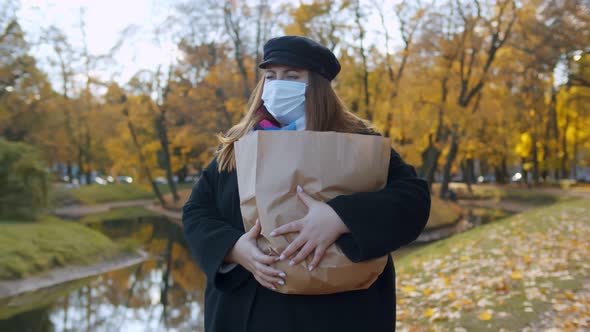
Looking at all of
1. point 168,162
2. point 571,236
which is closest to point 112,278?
point 571,236

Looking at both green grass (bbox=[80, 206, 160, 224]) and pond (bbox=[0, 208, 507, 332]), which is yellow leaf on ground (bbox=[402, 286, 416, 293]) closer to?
pond (bbox=[0, 208, 507, 332])

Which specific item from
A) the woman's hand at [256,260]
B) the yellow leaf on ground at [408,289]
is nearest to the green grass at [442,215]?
the yellow leaf on ground at [408,289]

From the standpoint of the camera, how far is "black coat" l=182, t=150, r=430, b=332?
153cm

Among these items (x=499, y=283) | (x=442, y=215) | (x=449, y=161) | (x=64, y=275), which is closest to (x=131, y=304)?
(x=64, y=275)

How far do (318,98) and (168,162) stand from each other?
2788 centimetres

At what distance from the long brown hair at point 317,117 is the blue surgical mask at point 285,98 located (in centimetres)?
3

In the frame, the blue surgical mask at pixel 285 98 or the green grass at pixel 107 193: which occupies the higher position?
the blue surgical mask at pixel 285 98

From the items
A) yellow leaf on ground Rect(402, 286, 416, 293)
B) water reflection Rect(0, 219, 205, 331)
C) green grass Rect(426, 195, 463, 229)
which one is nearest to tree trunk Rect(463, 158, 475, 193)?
green grass Rect(426, 195, 463, 229)

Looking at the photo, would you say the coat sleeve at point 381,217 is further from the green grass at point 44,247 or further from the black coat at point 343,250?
the green grass at point 44,247

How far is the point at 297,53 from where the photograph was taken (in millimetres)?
1826

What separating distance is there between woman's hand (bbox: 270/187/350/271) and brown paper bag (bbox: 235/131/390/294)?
0.08ft

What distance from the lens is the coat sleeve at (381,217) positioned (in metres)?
1.50

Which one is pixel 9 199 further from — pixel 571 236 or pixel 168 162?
pixel 168 162

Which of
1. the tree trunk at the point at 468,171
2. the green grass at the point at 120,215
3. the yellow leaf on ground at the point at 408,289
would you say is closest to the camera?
the yellow leaf on ground at the point at 408,289
